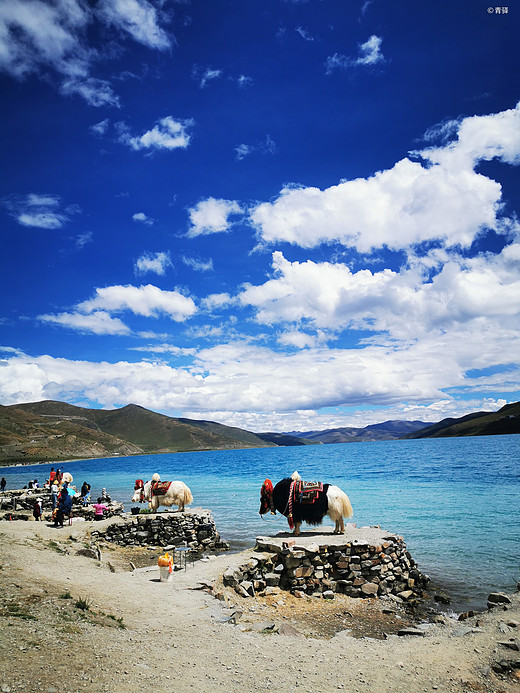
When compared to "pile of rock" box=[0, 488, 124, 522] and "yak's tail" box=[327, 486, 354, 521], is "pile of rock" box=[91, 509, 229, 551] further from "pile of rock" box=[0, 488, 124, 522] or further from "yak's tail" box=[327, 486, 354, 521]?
"yak's tail" box=[327, 486, 354, 521]

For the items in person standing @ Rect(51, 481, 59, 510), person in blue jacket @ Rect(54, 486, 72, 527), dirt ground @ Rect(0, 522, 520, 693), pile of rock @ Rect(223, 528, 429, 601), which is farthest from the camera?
person standing @ Rect(51, 481, 59, 510)

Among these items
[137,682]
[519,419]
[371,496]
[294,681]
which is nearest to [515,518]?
[371,496]

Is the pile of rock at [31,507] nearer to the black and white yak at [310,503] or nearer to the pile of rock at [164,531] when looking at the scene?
the pile of rock at [164,531]

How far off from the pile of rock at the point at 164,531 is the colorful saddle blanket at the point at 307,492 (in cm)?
660

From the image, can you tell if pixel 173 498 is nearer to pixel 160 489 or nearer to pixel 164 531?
pixel 160 489

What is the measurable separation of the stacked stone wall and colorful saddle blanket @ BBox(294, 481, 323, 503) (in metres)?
1.63

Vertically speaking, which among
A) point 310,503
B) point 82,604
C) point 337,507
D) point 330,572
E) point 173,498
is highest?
point 310,503

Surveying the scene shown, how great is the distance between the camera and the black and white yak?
12992 mm

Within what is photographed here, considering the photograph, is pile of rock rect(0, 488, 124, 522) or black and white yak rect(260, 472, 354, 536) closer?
black and white yak rect(260, 472, 354, 536)

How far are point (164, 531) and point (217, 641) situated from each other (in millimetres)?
12472

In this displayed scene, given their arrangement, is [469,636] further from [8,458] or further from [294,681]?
[8,458]

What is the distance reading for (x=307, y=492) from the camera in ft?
43.3

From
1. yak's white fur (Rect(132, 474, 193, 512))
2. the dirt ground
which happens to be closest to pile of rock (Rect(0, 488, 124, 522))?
yak's white fur (Rect(132, 474, 193, 512))

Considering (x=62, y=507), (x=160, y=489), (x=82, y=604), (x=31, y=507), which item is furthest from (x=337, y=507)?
(x=31, y=507)
